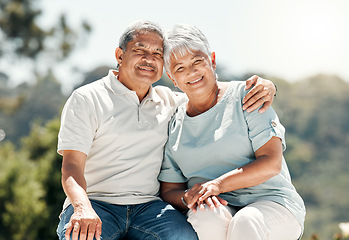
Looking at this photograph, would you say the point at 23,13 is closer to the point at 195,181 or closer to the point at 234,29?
the point at 195,181

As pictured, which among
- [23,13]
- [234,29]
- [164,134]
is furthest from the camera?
[234,29]

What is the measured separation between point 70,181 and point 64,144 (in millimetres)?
186

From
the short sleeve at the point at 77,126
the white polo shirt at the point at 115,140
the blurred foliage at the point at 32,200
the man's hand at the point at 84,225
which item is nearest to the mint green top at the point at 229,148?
the white polo shirt at the point at 115,140

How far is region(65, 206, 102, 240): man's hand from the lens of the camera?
6.21 feet

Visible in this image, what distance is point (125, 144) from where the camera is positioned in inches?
91.3

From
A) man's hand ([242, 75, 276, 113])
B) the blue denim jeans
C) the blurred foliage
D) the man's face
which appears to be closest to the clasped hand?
the blue denim jeans

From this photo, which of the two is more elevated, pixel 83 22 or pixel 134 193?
pixel 134 193

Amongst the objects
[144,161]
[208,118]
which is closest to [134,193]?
[144,161]

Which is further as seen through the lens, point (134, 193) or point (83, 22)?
point (83, 22)

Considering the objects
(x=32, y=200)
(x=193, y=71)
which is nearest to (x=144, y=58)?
(x=193, y=71)

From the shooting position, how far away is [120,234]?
7.11 ft

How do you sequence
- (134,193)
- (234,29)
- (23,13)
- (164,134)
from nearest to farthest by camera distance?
(134,193), (164,134), (23,13), (234,29)

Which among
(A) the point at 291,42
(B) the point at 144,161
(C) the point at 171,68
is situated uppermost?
(C) the point at 171,68

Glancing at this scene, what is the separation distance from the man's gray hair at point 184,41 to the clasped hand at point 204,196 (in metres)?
0.67
